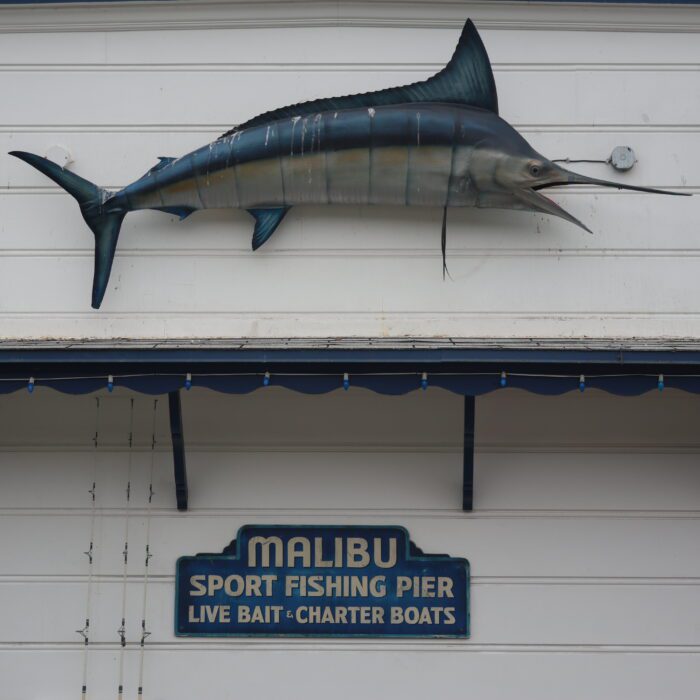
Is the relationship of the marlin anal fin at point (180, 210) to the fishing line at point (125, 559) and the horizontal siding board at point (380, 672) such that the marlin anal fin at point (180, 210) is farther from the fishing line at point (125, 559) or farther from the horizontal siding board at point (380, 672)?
the horizontal siding board at point (380, 672)

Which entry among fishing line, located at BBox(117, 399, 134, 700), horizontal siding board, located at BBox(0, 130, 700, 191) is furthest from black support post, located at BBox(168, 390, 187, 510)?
horizontal siding board, located at BBox(0, 130, 700, 191)

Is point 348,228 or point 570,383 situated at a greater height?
point 348,228

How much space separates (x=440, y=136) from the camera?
862 centimetres

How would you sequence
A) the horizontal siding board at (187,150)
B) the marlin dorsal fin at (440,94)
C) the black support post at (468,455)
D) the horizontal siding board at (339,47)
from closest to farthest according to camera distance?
the black support post at (468,455) → the marlin dorsal fin at (440,94) → the horizontal siding board at (187,150) → the horizontal siding board at (339,47)

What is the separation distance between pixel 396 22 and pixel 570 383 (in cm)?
325

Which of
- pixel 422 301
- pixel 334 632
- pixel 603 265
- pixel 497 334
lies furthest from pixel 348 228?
pixel 334 632

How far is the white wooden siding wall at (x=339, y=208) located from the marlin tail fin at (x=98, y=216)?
0.19 meters

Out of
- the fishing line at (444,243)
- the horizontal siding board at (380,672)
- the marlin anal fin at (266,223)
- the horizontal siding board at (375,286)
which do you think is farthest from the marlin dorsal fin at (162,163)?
the horizontal siding board at (380,672)

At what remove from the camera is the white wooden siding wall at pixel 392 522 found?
27.9 ft

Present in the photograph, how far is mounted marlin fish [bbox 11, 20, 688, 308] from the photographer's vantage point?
8.62 metres

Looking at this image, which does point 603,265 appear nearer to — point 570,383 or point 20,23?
point 570,383

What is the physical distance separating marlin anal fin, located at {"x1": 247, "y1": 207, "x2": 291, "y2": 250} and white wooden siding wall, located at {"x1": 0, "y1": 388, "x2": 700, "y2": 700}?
1156mm

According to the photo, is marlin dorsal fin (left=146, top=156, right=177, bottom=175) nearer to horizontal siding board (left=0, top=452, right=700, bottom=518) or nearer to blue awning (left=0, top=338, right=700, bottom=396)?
blue awning (left=0, top=338, right=700, bottom=396)

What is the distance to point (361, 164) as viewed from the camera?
8.68 metres
